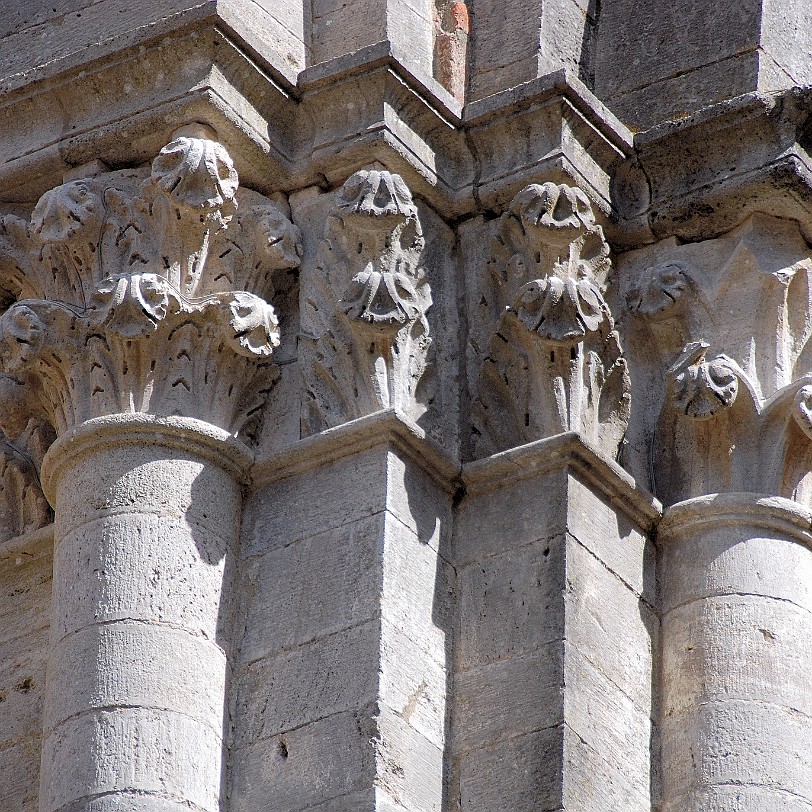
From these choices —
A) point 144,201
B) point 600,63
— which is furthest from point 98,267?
point 600,63

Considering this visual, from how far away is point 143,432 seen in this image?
7160 mm

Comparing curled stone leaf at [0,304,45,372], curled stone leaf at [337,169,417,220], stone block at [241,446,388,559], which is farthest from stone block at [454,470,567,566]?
curled stone leaf at [0,304,45,372]

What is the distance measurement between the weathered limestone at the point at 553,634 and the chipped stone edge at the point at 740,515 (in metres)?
0.08

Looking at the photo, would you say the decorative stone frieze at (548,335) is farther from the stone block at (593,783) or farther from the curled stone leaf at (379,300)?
the stone block at (593,783)

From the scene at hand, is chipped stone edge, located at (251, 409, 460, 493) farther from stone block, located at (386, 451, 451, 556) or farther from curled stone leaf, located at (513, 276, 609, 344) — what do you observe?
curled stone leaf, located at (513, 276, 609, 344)

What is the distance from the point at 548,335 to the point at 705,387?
1.59ft

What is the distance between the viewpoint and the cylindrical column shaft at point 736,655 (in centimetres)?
690

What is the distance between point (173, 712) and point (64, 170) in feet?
6.21

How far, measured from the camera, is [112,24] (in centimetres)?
814

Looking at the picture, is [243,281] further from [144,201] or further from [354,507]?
[354,507]

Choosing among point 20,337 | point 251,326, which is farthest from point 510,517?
point 20,337

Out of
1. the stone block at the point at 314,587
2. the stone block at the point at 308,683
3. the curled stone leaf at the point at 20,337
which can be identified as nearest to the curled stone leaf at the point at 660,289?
the stone block at the point at 314,587

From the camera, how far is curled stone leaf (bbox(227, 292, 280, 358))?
733cm

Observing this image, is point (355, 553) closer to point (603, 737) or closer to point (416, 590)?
point (416, 590)
